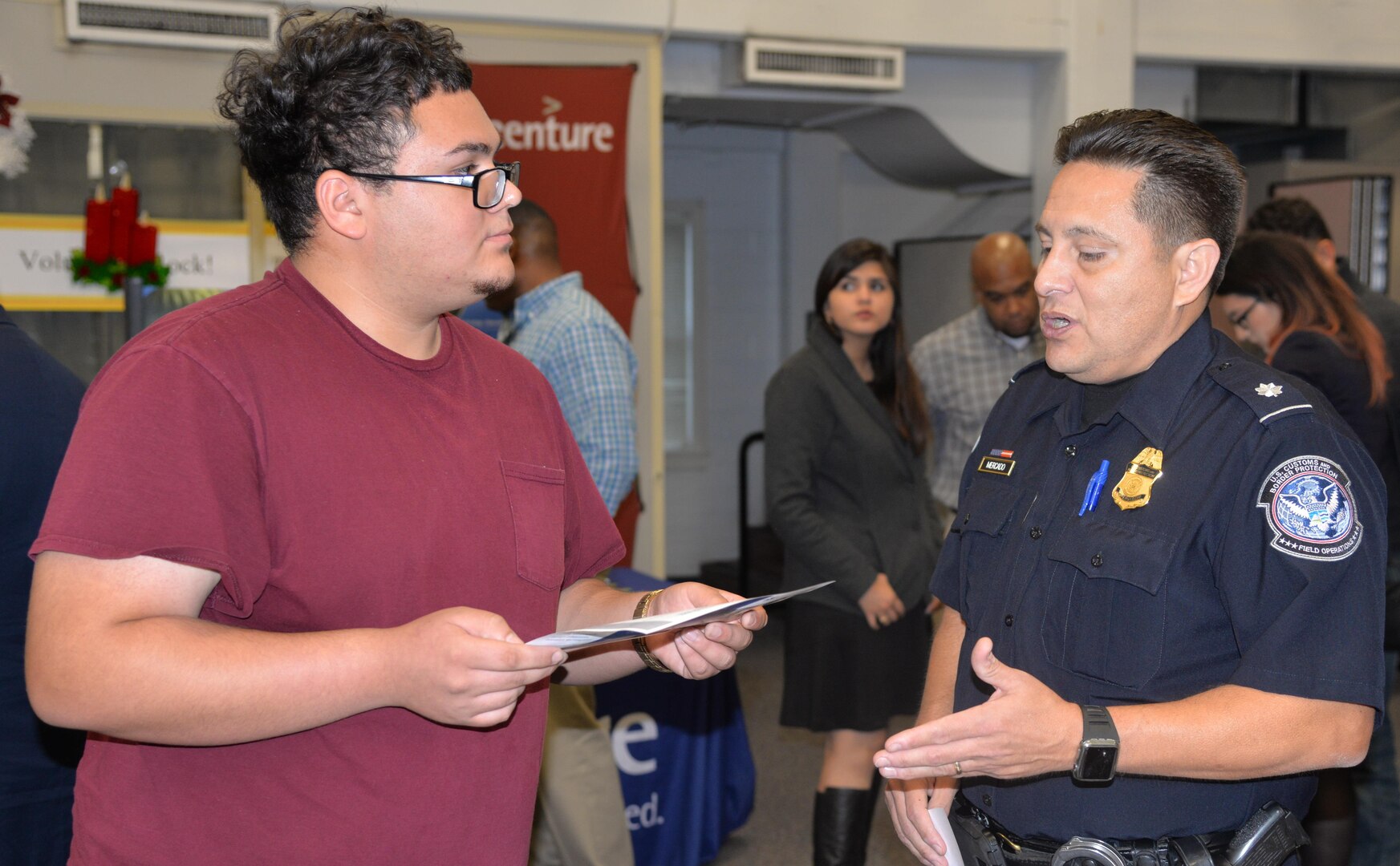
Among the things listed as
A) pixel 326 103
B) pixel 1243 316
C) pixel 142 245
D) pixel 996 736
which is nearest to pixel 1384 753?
pixel 1243 316

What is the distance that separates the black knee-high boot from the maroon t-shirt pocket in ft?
5.95

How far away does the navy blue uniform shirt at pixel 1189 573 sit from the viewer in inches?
52.3

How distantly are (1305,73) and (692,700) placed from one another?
565cm

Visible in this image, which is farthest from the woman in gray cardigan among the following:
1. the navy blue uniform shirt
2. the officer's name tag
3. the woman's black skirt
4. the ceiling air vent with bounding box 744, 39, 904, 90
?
the ceiling air vent with bounding box 744, 39, 904, 90

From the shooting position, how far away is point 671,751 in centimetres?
337

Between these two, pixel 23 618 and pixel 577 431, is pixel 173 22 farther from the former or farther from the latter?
pixel 23 618

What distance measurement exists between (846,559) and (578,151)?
99.7 inches

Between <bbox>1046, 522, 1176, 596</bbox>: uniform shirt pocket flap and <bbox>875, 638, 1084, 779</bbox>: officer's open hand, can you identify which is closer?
<bbox>875, 638, 1084, 779</bbox>: officer's open hand

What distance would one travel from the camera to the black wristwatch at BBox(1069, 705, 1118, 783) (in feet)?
4.31

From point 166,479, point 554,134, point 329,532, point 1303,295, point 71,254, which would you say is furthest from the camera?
point 554,134

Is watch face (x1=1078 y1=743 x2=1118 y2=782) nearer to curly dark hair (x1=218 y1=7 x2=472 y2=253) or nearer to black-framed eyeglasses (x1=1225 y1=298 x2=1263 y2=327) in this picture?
curly dark hair (x1=218 y1=7 x2=472 y2=253)

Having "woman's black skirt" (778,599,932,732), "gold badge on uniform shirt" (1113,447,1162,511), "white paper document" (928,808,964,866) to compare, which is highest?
"gold badge on uniform shirt" (1113,447,1162,511)

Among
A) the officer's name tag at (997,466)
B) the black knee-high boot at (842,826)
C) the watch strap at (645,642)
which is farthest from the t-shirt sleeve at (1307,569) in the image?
the black knee-high boot at (842,826)

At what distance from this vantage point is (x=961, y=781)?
1.66m
